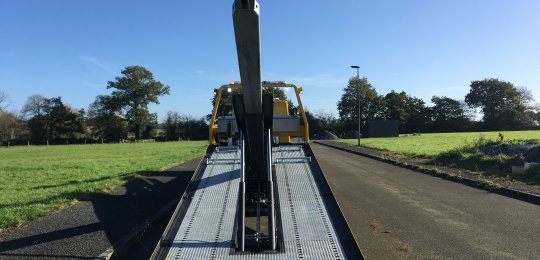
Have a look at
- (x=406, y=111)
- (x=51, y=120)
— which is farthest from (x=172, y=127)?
(x=406, y=111)

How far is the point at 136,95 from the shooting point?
85.3 metres

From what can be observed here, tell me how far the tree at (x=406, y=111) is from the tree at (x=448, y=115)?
87.9 inches

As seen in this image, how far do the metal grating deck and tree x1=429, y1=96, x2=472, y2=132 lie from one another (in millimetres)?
81426

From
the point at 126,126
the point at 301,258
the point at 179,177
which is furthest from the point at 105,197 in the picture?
the point at 126,126

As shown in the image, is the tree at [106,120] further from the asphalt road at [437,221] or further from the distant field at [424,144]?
the asphalt road at [437,221]

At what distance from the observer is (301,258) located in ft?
14.2

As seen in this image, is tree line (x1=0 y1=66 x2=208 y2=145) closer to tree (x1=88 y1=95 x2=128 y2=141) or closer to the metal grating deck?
tree (x1=88 y1=95 x2=128 y2=141)

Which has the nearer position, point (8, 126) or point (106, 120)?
point (8, 126)

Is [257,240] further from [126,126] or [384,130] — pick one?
[126,126]

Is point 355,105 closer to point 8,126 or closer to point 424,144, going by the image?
point 424,144

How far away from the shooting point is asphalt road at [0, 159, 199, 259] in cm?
547

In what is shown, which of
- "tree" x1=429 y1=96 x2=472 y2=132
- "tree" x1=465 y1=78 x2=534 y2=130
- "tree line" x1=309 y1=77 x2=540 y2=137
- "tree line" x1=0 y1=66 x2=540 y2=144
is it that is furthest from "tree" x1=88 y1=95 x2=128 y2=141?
"tree" x1=465 y1=78 x2=534 y2=130

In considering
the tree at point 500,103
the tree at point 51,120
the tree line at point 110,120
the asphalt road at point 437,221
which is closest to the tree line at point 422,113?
the tree at point 500,103

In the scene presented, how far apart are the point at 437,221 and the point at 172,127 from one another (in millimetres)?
80985
